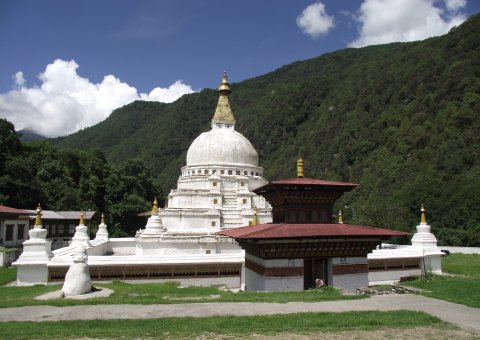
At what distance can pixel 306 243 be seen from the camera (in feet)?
51.0

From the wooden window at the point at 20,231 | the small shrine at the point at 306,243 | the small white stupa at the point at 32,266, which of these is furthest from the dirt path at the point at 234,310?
the wooden window at the point at 20,231

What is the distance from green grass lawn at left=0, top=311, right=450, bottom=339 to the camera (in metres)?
9.09

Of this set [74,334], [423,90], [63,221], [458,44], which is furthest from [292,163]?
[74,334]

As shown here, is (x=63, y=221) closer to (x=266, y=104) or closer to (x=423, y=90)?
(x=423, y=90)

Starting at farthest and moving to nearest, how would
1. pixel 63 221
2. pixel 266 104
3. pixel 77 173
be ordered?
pixel 266 104 → pixel 77 173 → pixel 63 221

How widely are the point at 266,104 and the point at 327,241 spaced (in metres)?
138

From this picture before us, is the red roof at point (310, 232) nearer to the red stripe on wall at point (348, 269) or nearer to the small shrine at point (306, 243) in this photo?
the small shrine at point (306, 243)

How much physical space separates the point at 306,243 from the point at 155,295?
18.4 ft

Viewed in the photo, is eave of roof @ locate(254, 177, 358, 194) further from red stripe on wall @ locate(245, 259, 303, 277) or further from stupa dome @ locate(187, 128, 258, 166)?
stupa dome @ locate(187, 128, 258, 166)

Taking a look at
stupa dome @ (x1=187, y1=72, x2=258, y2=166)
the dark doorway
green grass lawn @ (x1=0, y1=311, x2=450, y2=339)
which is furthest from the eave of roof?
stupa dome @ (x1=187, y1=72, x2=258, y2=166)

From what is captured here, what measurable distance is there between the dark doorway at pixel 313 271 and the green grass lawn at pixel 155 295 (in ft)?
5.18

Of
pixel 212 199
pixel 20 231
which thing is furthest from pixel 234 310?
pixel 20 231

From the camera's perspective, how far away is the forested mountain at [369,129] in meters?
56.0

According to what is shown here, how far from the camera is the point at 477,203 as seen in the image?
49.4 meters
